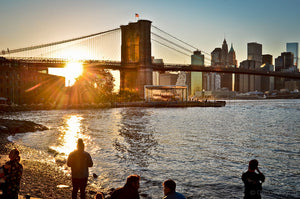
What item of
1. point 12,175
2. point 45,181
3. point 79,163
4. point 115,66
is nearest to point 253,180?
point 79,163

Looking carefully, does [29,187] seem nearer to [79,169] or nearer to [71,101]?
[79,169]

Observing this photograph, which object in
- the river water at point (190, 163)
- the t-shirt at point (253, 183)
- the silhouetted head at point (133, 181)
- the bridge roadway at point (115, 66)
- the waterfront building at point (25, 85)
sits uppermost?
the bridge roadway at point (115, 66)

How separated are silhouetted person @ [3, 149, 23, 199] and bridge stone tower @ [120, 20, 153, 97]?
9780 cm

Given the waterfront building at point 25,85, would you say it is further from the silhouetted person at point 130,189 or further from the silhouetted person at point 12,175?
the silhouetted person at point 130,189

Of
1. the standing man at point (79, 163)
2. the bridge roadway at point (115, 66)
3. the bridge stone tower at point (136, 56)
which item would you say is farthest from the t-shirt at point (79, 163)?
the bridge stone tower at point (136, 56)

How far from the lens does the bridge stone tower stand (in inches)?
4166

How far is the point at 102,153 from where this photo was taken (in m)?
19.5

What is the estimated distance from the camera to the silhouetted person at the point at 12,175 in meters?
6.51

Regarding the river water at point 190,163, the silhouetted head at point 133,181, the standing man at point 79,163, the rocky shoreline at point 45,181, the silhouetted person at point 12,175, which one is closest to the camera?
the silhouetted head at point 133,181

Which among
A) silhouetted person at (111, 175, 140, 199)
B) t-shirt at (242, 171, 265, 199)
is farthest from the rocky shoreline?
t-shirt at (242, 171, 265, 199)

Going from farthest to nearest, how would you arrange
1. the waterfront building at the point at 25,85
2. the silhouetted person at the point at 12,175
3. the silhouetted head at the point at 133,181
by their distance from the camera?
the waterfront building at the point at 25,85, the silhouetted person at the point at 12,175, the silhouetted head at the point at 133,181

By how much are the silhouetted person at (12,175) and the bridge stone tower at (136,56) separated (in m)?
97.8

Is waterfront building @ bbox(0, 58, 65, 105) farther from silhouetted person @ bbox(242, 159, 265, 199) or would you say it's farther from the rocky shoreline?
silhouetted person @ bbox(242, 159, 265, 199)

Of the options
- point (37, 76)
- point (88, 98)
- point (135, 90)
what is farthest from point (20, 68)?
point (135, 90)
